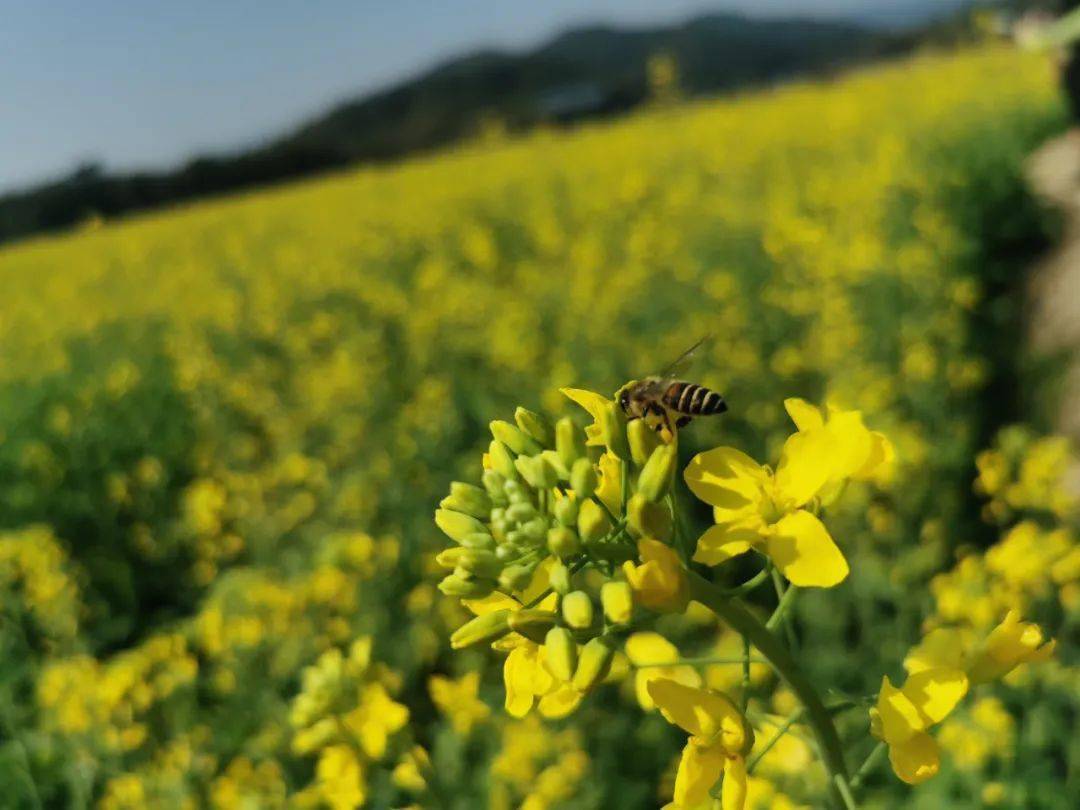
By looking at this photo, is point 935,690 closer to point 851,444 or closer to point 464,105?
point 851,444

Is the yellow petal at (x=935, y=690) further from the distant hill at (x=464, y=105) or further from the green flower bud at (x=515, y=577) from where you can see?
the distant hill at (x=464, y=105)

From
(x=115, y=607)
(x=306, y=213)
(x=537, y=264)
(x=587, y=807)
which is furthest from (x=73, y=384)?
(x=306, y=213)

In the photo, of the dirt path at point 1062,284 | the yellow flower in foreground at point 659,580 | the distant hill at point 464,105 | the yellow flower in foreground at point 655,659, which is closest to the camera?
the yellow flower in foreground at point 659,580

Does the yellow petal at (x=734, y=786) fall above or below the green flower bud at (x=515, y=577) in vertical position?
below

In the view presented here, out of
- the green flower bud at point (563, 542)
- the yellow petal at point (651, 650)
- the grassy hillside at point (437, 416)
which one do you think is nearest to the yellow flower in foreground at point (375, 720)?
the grassy hillside at point (437, 416)

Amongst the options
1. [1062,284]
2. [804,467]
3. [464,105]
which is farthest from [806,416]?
[464,105]

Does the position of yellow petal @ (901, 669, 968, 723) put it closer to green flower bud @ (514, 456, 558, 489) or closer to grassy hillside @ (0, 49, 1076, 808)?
green flower bud @ (514, 456, 558, 489)
